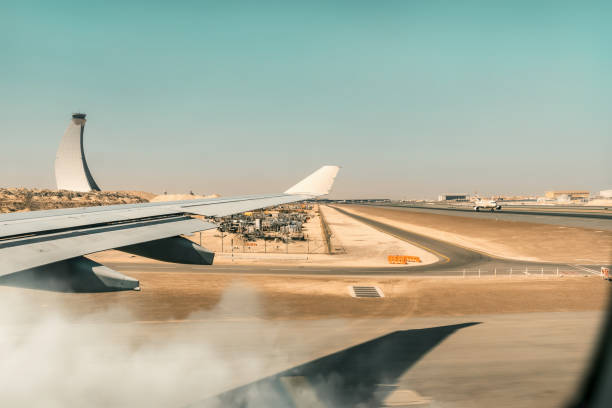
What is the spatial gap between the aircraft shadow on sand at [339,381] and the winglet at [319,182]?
24.4 feet

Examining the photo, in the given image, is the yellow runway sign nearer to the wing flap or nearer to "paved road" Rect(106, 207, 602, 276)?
"paved road" Rect(106, 207, 602, 276)

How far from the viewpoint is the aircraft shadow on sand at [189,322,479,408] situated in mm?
11531

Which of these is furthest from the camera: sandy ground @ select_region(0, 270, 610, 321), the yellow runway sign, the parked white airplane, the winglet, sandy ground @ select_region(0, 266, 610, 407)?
the parked white airplane

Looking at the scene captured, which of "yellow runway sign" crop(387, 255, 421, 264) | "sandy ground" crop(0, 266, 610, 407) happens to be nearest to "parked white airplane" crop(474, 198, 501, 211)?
"yellow runway sign" crop(387, 255, 421, 264)

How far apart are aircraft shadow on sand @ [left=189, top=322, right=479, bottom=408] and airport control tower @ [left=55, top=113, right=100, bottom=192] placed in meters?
208

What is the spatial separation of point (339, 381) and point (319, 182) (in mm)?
8333

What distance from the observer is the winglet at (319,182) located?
1566cm

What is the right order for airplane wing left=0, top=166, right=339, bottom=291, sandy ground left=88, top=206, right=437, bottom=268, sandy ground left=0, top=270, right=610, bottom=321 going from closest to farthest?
airplane wing left=0, top=166, right=339, bottom=291
sandy ground left=0, top=270, right=610, bottom=321
sandy ground left=88, top=206, right=437, bottom=268

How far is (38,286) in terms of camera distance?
15.5ft

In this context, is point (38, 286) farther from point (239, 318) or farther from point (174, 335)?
point (239, 318)

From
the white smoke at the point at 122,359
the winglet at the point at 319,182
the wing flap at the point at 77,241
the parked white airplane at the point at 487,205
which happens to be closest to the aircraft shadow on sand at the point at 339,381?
the white smoke at the point at 122,359

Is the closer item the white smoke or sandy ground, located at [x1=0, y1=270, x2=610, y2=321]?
the white smoke

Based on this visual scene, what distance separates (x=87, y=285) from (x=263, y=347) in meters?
12.1

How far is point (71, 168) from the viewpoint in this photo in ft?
601
